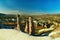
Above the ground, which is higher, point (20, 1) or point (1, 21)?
point (20, 1)

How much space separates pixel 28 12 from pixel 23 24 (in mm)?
279

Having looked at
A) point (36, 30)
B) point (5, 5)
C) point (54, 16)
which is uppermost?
point (5, 5)

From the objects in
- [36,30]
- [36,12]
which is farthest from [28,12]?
[36,30]

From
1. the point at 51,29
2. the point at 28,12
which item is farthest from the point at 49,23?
the point at 28,12

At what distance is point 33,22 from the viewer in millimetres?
3838

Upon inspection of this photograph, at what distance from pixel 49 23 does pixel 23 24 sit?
0.55m

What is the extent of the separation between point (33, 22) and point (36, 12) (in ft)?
0.72

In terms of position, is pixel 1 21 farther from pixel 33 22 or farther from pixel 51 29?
pixel 51 29

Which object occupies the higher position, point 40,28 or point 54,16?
point 54,16

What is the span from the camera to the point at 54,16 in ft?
12.6

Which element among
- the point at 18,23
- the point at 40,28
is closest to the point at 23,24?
the point at 18,23

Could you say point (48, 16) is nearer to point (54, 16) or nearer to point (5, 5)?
point (54, 16)

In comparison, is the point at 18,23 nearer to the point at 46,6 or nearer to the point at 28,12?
the point at 28,12

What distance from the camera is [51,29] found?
380cm
